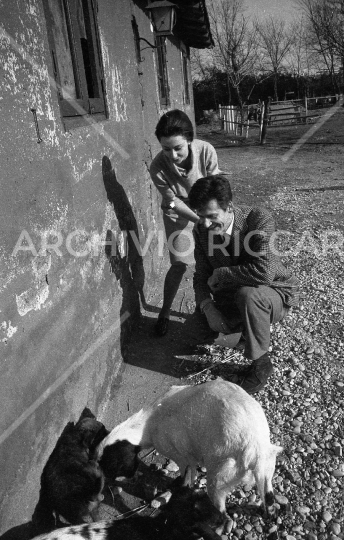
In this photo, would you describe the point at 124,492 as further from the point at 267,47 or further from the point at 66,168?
the point at 267,47

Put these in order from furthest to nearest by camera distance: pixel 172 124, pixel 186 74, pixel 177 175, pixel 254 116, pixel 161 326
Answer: pixel 254 116 → pixel 186 74 → pixel 161 326 → pixel 177 175 → pixel 172 124

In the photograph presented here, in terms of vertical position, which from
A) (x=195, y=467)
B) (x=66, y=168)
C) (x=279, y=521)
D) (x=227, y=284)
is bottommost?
(x=279, y=521)

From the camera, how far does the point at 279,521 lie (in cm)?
249

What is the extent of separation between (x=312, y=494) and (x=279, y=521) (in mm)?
277

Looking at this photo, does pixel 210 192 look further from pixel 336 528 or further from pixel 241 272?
pixel 336 528

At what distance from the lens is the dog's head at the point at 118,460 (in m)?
2.53

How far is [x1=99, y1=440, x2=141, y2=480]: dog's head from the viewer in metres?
2.53

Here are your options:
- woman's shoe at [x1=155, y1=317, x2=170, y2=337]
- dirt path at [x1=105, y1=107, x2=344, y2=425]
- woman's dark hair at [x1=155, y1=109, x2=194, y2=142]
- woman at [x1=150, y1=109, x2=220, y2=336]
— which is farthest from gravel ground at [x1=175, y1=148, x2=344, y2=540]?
woman's dark hair at [x1=155, y1=109, x2=194, y2=142]

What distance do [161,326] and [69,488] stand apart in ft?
6.86

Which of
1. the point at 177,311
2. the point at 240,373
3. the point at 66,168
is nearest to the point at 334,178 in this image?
the point at 177,311

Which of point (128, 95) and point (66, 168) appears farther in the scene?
point (128, 95)

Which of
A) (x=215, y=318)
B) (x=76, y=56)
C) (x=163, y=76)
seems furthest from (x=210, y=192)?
(x=163, y=76)

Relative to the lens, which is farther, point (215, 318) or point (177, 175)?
point (177, 175)

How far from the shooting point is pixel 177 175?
400cm
